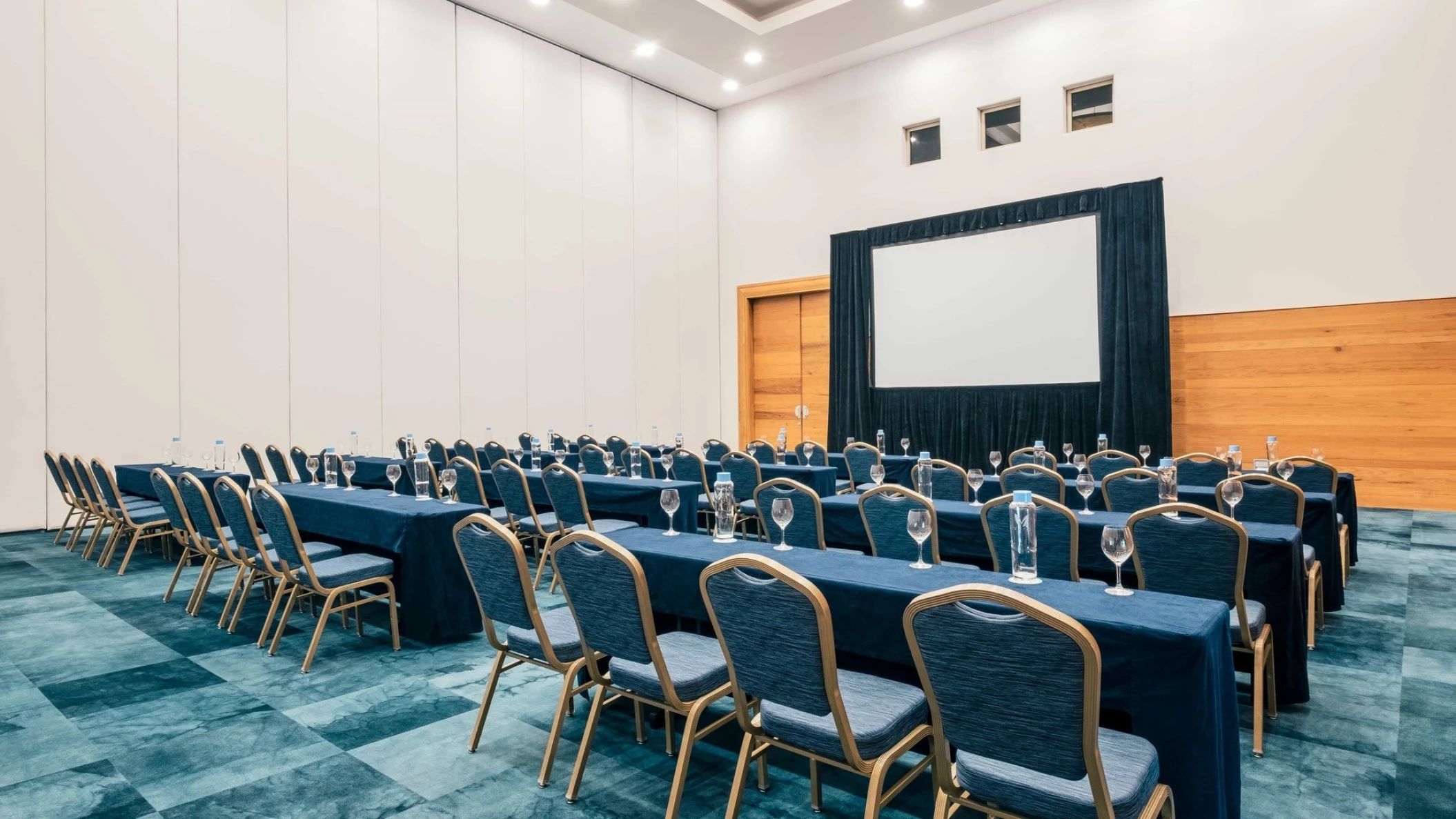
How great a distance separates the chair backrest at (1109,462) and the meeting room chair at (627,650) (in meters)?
4.21

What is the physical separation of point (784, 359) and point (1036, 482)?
30.3ft

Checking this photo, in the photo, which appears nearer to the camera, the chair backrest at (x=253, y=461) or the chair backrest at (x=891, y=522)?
the chair backrest at (x=891, y=522)

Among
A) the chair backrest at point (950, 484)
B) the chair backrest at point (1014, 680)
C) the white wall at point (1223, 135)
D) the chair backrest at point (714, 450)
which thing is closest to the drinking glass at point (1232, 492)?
the chair backrest at point (950, 484)

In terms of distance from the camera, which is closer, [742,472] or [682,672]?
[682,672]

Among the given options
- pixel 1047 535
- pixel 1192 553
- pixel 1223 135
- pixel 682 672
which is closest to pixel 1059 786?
pixel 682 672

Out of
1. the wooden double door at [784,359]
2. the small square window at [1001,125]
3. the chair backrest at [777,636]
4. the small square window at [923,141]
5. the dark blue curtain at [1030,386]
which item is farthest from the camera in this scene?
the wooden double door at [784,359]

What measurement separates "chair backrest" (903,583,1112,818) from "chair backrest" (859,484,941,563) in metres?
1.97

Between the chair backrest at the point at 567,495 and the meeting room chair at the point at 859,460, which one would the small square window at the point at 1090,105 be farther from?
the chair backrest at the point at 567,495

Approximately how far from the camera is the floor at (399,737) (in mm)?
2561

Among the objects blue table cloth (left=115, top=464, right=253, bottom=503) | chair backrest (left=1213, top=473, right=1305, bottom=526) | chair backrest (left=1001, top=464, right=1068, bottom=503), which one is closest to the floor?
chair backrest (left=1213, top=473, right=1305, bottom=526)

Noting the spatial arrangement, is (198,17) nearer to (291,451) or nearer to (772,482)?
(291,451)

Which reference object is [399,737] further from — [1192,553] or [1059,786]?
[1192,553]

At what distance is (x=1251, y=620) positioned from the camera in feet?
9.83

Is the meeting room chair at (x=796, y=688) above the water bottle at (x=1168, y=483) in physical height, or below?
below
